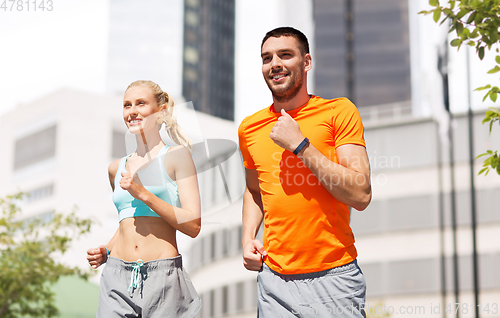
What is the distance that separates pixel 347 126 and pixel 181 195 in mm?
1017

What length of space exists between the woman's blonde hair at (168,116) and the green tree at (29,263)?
7785mm

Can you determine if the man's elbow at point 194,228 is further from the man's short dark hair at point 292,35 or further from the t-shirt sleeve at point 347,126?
the man's short dark hair at point 292,35

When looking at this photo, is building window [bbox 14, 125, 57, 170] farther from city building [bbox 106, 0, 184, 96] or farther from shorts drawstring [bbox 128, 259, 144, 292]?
shorts drawstring [bbox 128, 259, 144, 292]

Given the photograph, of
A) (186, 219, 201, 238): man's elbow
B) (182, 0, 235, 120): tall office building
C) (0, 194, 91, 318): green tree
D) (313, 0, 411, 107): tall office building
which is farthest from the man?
(182, 0, 235, 120): tall office building

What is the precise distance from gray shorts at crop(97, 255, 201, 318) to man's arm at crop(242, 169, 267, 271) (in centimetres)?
41

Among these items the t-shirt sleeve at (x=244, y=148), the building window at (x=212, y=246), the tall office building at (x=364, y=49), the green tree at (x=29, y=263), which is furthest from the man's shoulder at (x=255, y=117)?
the tall office building at (x=364, y=49)

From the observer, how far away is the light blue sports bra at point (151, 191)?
10.8 feet

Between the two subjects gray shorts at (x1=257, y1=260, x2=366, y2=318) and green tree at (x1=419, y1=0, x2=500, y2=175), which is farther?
green tree at (x1=419, y1=0, x2=500, y2=175)

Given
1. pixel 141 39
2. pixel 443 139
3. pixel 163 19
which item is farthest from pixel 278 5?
pixel 443 139

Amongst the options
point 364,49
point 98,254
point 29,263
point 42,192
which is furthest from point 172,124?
point 364,49

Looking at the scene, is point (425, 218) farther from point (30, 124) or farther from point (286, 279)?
point (30, 124)

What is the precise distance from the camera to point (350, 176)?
9.37ft

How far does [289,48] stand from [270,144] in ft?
1.76

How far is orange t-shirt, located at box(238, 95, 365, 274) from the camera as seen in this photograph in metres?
2.94
